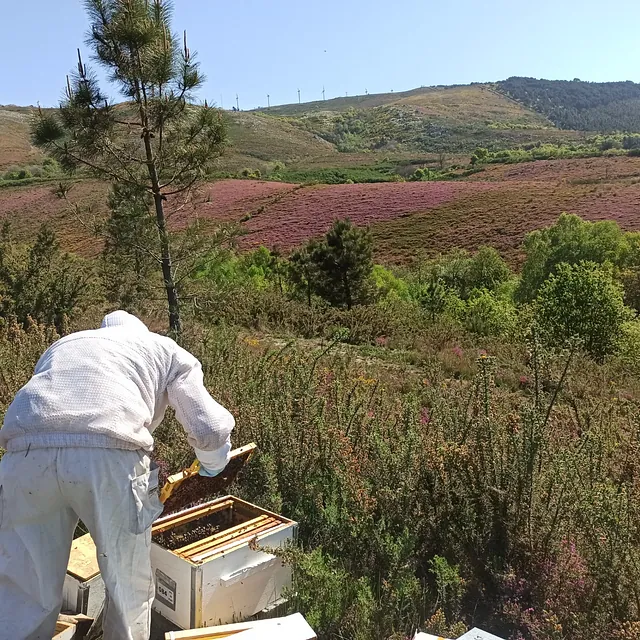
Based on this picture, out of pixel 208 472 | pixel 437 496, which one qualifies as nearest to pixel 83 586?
pixel 208 472

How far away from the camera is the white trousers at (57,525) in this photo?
2.42 meters

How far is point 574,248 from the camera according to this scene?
19406 millimetres

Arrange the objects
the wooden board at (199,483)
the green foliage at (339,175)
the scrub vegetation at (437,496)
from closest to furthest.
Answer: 1. the scrub vegetation at (437,496)
2. the wooden board at (199,483)
3. the green foliage at (339,175)

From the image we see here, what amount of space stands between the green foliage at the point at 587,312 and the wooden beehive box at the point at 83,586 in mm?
9875

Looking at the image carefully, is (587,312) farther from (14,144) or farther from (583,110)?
(583,110)

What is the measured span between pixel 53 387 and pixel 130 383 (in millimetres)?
284

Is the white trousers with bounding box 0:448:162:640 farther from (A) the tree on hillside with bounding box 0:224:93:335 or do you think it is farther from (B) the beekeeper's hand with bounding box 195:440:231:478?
(A) the tree on hillside with bounding box 0:224:93:335

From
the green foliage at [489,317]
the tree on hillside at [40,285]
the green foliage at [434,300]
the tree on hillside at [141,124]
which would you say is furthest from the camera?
the green foliage at [434,300]

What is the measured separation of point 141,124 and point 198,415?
7.09 m

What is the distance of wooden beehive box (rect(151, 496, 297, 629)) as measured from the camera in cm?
286

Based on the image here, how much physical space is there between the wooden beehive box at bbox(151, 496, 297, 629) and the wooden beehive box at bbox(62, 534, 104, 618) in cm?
27

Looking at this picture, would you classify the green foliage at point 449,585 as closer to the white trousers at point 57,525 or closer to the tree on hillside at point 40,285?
the white trousers at point 57,525

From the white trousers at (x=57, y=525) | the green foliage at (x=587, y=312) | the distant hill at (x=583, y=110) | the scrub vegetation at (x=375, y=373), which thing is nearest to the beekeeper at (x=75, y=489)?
the white trousers at (x=57, y=525)

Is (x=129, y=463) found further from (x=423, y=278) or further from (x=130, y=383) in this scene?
(x=423, y=278)
